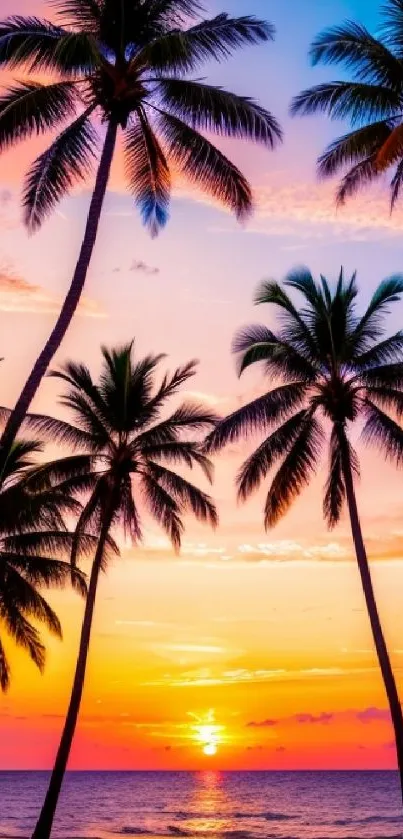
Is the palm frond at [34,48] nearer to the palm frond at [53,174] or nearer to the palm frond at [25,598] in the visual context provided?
the palm frond at [53,174]

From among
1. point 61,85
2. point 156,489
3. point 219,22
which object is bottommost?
point 156,489

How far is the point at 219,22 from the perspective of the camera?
1961 cm

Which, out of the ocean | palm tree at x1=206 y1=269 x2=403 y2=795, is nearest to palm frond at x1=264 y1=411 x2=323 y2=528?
palm tree at x1=206 y1=269 x2=403 y2=795

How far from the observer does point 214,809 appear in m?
84.7

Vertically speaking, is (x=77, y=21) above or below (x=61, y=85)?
above

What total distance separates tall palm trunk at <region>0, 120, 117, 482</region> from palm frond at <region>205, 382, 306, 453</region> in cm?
845

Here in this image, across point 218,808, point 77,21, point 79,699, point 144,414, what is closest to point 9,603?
point 79,699

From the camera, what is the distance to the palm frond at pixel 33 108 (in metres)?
19.0

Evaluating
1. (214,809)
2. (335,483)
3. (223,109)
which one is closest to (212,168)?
(223,109)

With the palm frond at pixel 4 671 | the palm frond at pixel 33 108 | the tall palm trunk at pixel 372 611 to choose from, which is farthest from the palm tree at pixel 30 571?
the palm frond at pixel 33 108

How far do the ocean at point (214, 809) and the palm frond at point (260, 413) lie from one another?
35968 mm

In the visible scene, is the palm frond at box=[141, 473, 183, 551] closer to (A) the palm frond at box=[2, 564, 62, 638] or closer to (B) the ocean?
(A) the palm frond at box=[2, 564, 62, 638]

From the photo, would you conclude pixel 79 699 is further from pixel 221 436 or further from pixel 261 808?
pixel 261 808

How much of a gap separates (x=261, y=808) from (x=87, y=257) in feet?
246
